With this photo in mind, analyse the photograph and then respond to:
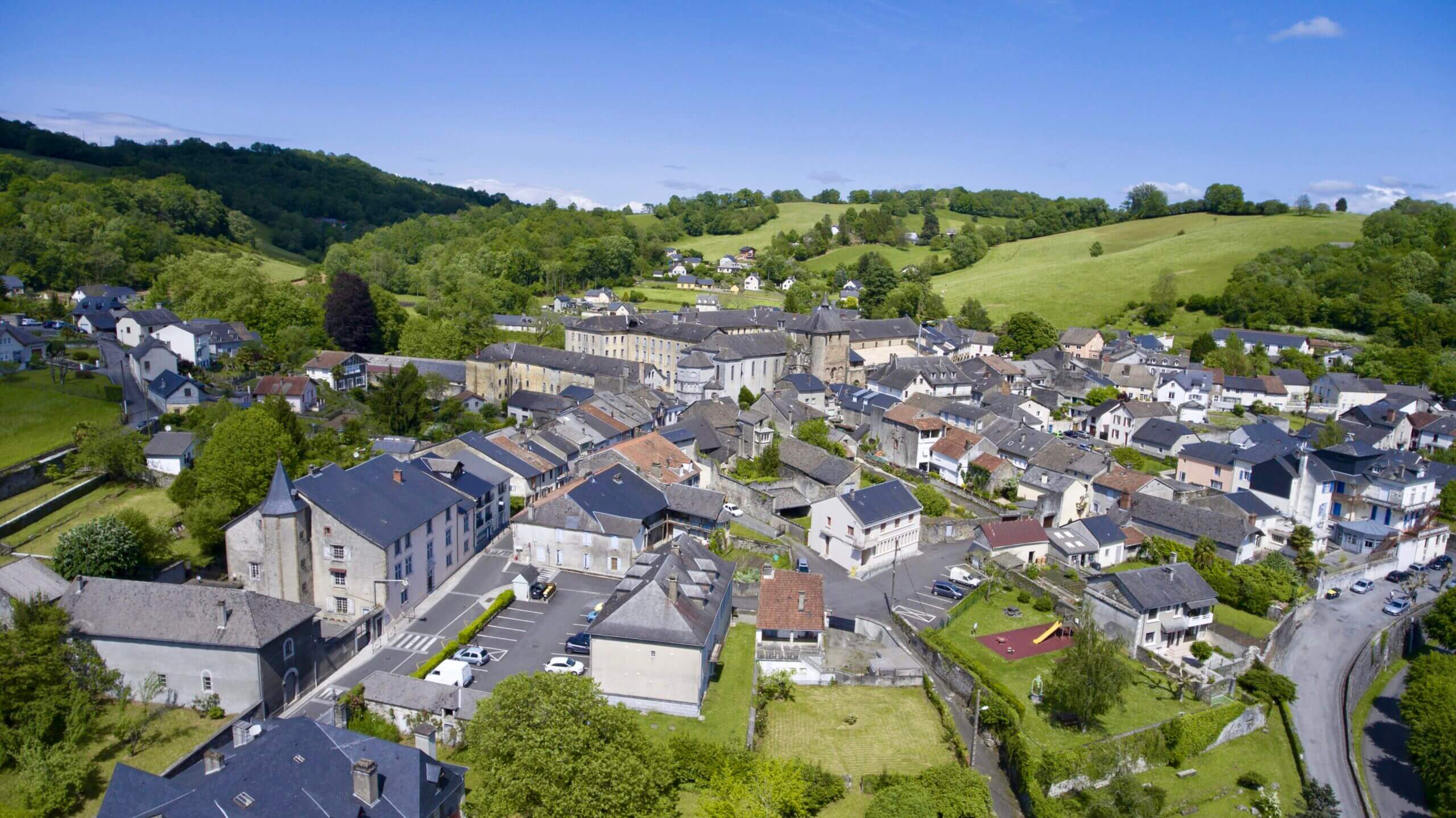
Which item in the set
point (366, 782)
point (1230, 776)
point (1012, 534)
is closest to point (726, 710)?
point (366, 782)

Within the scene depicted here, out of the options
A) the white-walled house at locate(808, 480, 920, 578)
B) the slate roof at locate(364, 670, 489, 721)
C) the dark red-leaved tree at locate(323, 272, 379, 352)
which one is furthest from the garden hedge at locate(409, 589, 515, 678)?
the dark red-leaved tree at locate(323, 272, 379, 352)

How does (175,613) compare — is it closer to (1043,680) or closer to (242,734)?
(242,734)

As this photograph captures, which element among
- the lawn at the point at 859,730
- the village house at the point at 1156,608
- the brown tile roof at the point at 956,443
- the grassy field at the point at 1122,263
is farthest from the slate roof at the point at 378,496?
the grassy field at the point at 1122,263

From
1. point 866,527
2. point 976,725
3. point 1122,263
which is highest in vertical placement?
point 1122,263

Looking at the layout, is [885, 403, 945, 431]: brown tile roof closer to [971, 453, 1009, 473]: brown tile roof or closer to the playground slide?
[971, 453, 1009, 473]: brown tile roof

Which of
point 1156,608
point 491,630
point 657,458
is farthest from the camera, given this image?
point 657,458

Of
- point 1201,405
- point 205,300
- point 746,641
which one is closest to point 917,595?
point 746,641

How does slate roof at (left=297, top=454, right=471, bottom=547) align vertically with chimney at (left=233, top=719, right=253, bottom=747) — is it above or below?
above
